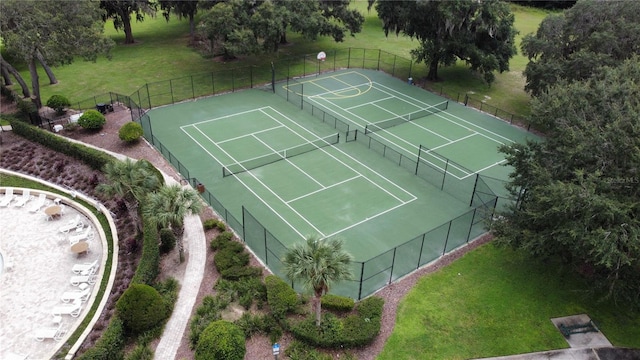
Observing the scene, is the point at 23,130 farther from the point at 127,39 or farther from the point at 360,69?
the point at 360,69

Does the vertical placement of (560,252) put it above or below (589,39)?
below

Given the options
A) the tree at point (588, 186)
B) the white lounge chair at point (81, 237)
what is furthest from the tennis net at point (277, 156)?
the tree at point (588, 186)

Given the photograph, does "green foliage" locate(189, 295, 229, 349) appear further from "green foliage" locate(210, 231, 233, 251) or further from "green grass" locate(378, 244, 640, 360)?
"green grass" locate(378, 244, 640, 360)

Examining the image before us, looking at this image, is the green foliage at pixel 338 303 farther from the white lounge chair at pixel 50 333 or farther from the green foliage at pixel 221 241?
the white lounge chair at pixel 50 333

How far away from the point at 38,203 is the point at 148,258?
9737mm

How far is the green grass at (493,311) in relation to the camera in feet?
59.9

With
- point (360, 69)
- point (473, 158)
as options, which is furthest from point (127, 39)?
point (473, 158)

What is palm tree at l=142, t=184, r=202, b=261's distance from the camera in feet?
65.2

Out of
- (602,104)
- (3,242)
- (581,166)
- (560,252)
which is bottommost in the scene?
(3,242)

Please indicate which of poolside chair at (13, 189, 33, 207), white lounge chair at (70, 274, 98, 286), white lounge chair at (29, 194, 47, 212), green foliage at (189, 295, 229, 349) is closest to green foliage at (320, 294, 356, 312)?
green foliage at (189, 295, 229, 349)

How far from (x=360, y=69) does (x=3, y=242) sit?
118ft

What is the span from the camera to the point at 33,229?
2408 centimetres

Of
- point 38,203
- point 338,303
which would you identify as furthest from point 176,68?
point 338,303

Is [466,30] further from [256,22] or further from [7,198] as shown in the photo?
[7,198]
